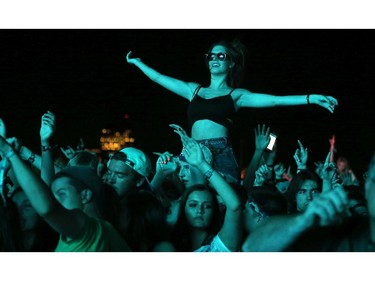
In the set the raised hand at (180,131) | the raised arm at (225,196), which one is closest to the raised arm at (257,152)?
the raised hand at (180,131)

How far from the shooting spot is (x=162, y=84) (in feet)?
20.1

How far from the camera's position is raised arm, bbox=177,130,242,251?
4.45 m

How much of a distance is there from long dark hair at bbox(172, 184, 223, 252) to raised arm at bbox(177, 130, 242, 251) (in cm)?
19

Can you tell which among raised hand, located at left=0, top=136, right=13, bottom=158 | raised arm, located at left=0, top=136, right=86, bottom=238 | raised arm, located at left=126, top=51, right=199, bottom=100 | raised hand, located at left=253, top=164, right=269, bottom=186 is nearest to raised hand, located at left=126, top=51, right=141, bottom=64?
raised arm, located at left=126, top=51, right=199, bottom=100

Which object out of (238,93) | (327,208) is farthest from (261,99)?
(327,208)

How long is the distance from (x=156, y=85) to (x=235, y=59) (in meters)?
0.66

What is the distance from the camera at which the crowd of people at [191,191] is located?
12.5ft

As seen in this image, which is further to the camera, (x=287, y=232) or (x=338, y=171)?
(x=338, y=171)

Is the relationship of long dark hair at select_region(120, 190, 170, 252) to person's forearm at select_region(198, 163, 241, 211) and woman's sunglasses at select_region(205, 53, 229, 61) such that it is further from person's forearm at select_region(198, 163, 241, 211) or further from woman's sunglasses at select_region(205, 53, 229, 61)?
woman's sunglasses at select_region(205, 53, 229, 61)

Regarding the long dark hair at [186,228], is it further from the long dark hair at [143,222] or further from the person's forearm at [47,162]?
the person's forearm at [47,162]

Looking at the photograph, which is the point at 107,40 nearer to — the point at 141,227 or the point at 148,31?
the point at 148,31

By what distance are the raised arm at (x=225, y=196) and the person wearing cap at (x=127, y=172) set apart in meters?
0.83

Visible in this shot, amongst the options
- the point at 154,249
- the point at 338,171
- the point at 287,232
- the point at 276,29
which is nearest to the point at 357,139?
the point at 338,171

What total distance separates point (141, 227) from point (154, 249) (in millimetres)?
172
